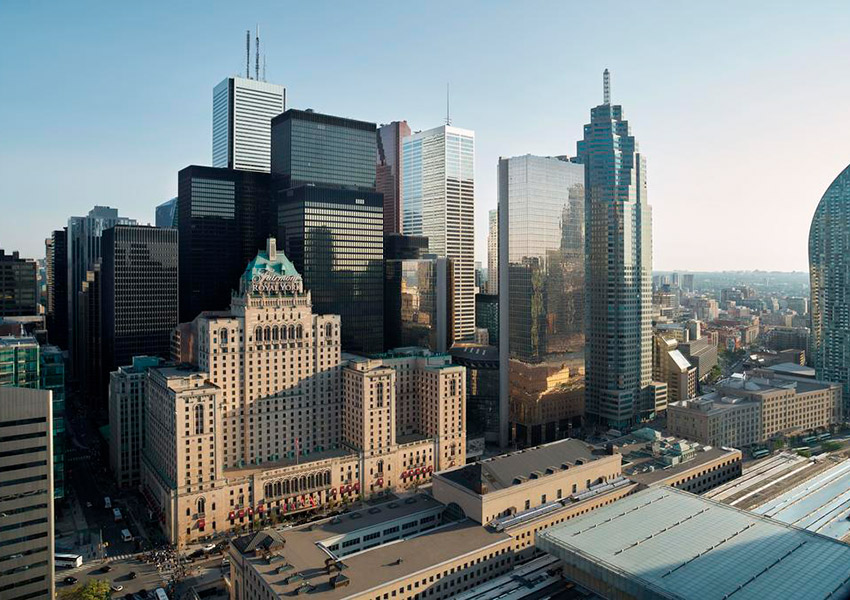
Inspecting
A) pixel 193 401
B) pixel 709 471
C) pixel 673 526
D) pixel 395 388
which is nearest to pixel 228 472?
pixel 193 401

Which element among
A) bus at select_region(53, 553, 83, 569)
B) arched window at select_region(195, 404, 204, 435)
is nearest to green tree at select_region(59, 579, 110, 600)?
bus at select_region(53, 553, 83, 569)

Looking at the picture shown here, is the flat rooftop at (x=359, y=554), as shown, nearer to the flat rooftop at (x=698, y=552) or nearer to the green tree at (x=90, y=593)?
the flat rooftop at (x=698, y=552)

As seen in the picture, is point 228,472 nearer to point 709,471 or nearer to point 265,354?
point 265,354

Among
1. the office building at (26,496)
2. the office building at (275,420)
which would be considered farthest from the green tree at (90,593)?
the office building at (275,420)

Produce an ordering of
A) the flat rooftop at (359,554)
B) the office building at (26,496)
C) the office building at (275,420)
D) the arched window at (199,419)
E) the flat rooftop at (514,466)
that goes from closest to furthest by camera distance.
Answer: the office building at (26,496)
the flat rooftop at (359,554)
the flat rooftop at (514,466)
the arched window at (199,419)
the office building at (275,420)

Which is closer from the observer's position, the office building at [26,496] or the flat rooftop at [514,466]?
the office building at [26,496]

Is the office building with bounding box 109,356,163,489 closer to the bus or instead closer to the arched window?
the arched window

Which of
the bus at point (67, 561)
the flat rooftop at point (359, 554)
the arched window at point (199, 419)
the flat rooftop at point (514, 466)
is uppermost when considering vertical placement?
the arched window at point (199, 419)
